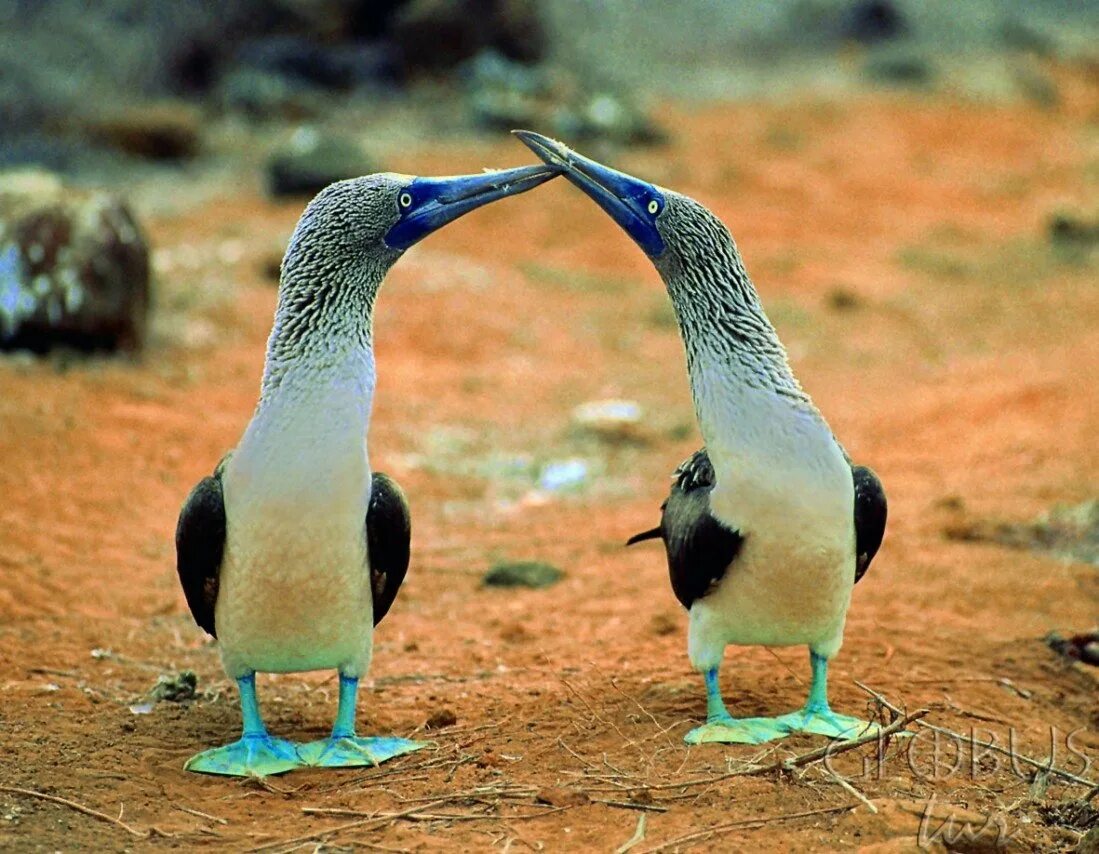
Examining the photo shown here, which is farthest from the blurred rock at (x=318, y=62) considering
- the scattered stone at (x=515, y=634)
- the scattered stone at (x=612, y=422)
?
the scattered stone at (x=515, y=634)

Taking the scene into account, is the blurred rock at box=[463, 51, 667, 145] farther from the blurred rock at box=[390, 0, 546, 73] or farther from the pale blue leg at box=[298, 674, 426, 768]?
the pale blue leg at box=[298, 674, 426, 768]

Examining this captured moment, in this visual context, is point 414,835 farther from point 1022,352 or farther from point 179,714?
point 1022,352

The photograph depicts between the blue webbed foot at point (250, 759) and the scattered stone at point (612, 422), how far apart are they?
621cm

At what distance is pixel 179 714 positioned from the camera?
5.68m

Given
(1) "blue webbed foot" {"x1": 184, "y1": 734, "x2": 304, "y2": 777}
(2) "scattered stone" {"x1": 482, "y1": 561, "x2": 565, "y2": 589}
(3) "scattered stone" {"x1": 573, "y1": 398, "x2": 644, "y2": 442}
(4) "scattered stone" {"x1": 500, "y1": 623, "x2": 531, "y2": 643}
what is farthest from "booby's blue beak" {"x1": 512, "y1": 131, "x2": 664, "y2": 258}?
(3) "scattered stone" {"x1": 573, "y1": 398, "x2": 644, "y2": 442}

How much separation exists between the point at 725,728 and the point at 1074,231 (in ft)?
48.9

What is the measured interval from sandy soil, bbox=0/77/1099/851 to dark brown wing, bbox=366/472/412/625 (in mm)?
651

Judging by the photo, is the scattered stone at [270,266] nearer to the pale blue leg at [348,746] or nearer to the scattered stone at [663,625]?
the scattered stone at [663,625]

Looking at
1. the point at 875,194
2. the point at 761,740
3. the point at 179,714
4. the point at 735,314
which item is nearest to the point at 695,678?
the point at 761,740

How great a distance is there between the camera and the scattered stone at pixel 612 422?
36.4 feet

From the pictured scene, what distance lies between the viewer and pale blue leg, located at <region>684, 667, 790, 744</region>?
5.09 metres

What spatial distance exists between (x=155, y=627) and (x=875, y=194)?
16340 millimetres

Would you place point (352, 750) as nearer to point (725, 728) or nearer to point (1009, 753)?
point (725, 728)

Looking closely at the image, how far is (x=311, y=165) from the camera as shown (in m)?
17.7
